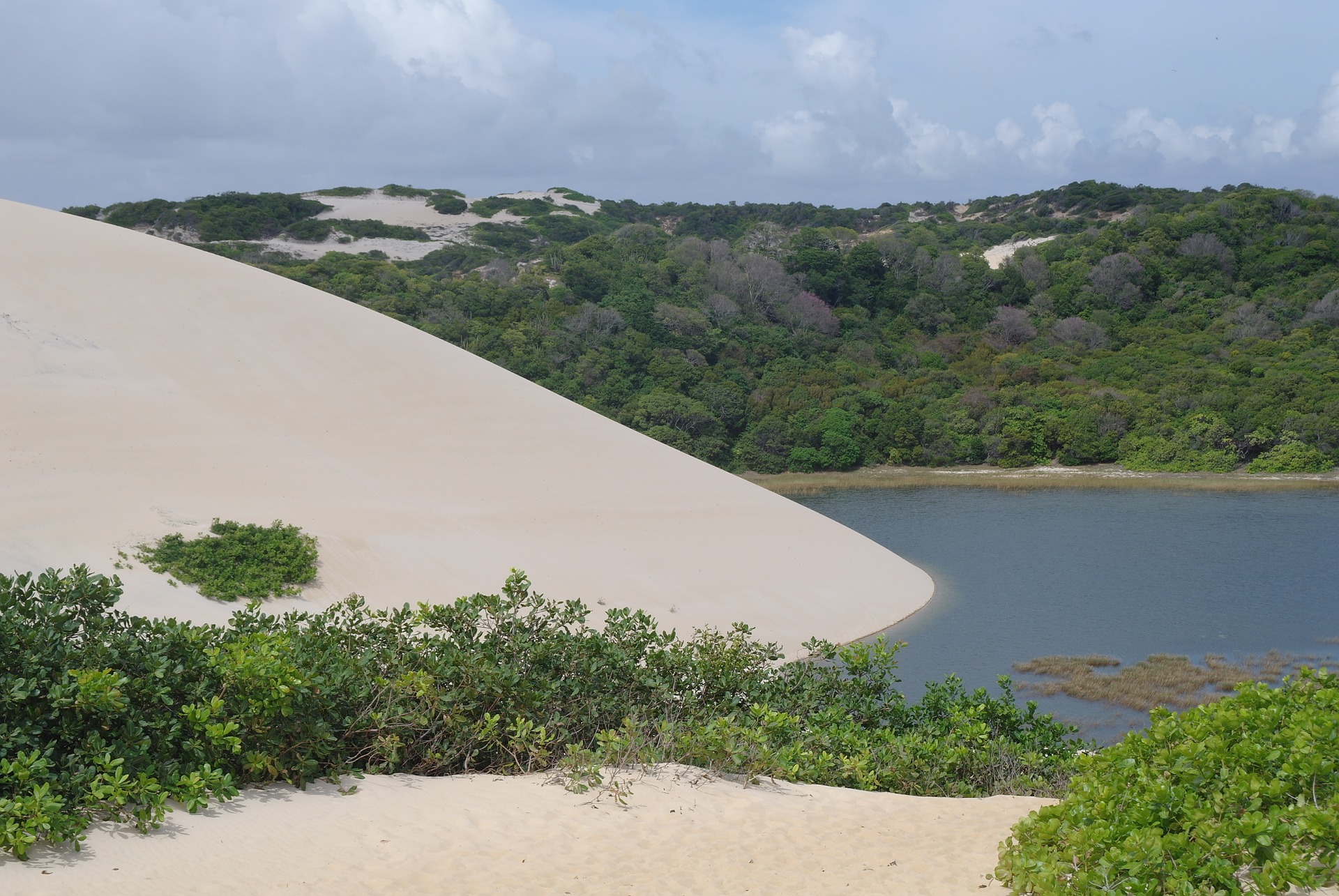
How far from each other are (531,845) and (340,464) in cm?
1368

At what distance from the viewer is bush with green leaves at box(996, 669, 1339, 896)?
422 centimetres

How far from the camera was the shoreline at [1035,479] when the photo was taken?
34344mm

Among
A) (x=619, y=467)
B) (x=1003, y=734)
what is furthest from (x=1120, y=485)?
(x=1003, y=734)

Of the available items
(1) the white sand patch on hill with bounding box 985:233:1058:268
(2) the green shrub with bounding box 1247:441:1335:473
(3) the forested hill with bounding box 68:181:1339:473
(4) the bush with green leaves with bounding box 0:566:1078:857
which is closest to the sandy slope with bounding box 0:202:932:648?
(4) the bush with green leaves with bounding box 0:566:1078:857

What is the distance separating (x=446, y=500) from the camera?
18438 mm

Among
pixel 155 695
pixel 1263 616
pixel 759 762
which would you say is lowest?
pixel 1263 616

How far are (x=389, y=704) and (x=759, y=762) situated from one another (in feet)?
7.59

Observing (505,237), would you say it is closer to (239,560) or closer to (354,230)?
(354,230)

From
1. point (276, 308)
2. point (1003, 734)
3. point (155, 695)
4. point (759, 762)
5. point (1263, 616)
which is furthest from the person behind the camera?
point (276, 308)

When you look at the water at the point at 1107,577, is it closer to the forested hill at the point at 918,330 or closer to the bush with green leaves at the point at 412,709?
the bush with green leaves at the point at 412,709

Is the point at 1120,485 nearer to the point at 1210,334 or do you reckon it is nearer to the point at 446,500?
the point at 1210,334

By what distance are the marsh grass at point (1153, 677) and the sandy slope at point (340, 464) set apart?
11.4ft

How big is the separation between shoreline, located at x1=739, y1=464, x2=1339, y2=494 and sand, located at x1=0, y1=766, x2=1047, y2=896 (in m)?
28.8

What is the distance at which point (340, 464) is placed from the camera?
711 inches
